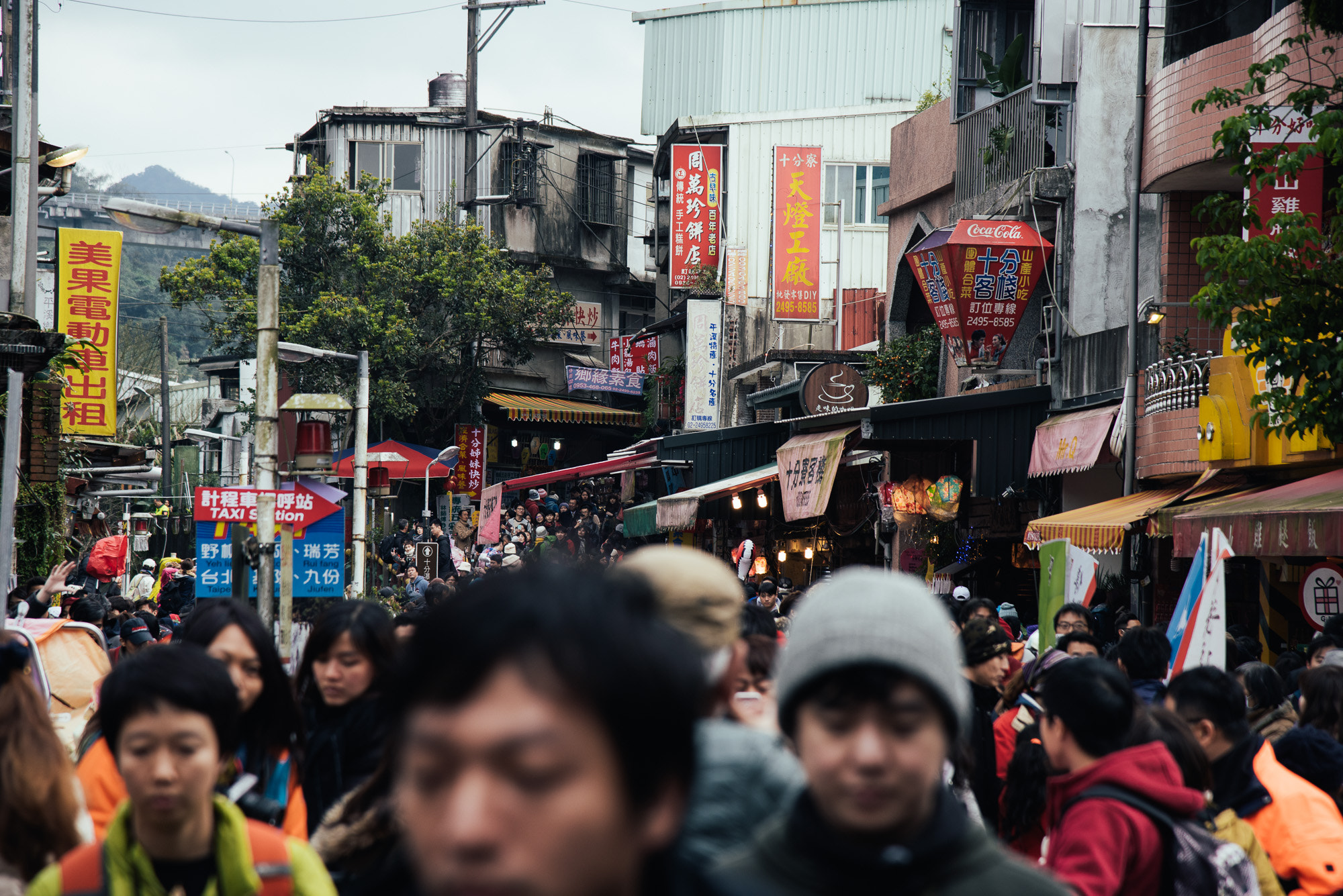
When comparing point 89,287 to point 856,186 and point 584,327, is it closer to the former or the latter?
point 856,186

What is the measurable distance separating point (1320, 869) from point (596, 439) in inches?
1643

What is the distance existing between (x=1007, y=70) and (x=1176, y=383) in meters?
7.76

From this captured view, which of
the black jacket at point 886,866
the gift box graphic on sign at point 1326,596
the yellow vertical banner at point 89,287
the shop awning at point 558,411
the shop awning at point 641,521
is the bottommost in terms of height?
the shop awning at point 641,521

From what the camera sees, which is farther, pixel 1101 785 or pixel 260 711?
pixel 260 711

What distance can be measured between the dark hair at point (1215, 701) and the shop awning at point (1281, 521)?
5.70 m

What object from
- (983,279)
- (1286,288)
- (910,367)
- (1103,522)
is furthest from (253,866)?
(910,367)

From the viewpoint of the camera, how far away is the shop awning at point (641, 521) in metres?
26.4

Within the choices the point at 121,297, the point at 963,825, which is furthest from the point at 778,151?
the point at 121,297

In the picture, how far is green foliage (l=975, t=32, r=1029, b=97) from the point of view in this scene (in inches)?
802

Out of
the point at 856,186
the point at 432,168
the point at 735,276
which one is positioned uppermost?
the point at 432,168

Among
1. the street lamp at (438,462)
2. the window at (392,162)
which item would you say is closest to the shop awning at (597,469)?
the street lamp at (438,462)

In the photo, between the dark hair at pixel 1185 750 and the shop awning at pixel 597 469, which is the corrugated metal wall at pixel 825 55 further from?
the dark hair at pixel 1185 750

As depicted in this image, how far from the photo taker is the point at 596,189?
46.0 m

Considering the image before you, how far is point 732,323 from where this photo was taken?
109ft
